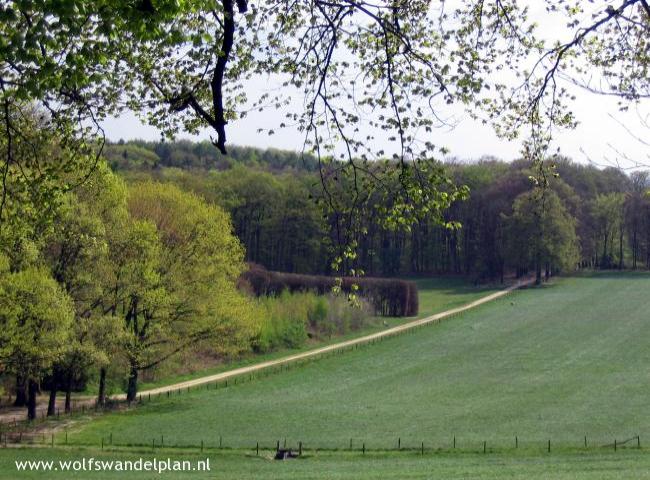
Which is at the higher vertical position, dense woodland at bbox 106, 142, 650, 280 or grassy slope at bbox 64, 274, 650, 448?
dense woodland at bbox 106, 142, 650, 280

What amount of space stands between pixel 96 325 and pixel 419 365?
19820mm

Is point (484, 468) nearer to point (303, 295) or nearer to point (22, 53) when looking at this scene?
point (22, 53)

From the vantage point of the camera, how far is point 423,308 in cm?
6719

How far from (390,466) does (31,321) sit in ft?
46.1

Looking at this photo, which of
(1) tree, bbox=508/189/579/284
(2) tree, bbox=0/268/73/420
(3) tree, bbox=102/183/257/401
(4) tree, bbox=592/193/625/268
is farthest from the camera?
(4) tree, bbox=592/193/625/268

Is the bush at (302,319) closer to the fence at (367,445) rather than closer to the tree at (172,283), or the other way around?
the tree at (172,283)

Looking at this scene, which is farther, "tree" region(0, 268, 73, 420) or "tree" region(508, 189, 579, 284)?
"tree" region(508, 189, 579, 284)

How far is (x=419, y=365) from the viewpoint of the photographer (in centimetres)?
4441

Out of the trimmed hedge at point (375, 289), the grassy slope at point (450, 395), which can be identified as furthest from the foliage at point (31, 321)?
the trimmed hedge at point (375, 289)

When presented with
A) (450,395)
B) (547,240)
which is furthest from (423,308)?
(450,395)

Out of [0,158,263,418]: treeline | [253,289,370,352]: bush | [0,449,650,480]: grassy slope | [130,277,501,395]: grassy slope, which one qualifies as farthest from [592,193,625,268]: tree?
[0,449,650,480]: grassy slope

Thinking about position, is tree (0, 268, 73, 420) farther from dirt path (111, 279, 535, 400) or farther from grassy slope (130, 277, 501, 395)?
grassy slope (130, 277, 501, 395)

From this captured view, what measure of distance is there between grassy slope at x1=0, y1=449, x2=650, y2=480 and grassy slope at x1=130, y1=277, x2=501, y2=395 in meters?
16.6

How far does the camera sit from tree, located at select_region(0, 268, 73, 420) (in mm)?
27094
